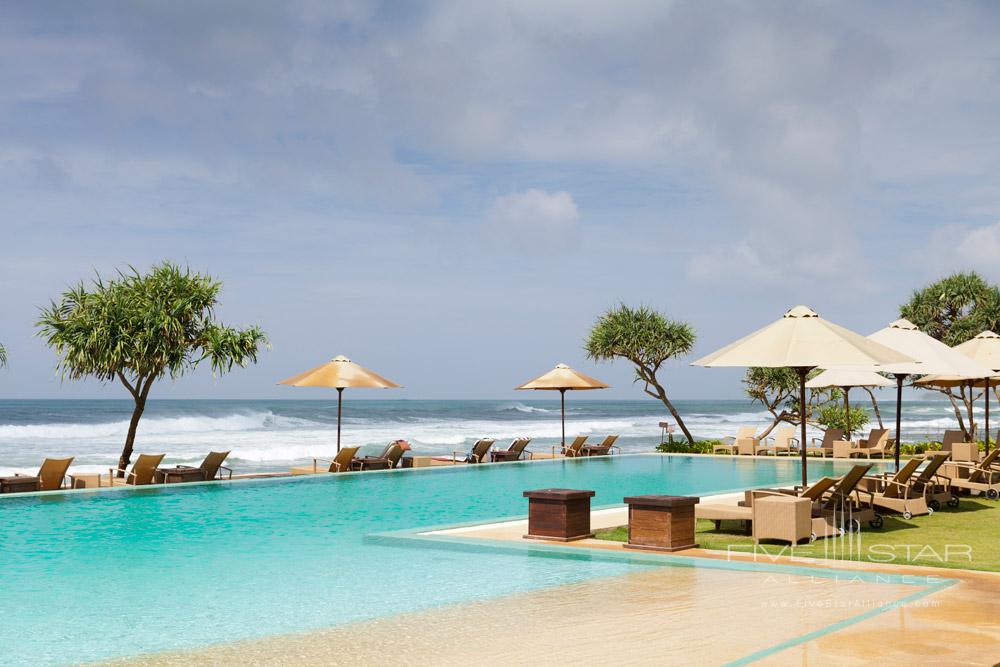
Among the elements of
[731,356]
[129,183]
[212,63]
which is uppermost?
[212,63]

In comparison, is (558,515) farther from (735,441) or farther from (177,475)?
(735,441)

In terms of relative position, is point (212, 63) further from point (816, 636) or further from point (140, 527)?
point (816, 636)

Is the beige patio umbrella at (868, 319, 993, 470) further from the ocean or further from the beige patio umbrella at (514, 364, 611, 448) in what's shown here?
the ocean

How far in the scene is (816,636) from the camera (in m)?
5.74

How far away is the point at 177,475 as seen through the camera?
17094 mm

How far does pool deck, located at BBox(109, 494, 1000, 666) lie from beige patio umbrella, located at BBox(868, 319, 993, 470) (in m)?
5.45

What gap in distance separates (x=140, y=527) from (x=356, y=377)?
9472mm

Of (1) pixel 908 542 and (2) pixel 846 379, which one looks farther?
(2) pixel 846 379

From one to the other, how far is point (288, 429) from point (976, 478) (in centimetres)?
5584

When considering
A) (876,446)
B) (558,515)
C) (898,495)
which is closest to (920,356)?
(898,495)

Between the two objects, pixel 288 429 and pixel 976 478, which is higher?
pixel 976 478

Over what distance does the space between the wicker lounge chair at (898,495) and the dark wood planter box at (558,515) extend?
3.60m

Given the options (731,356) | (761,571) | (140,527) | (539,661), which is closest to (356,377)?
(140,527)

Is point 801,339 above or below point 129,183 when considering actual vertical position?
below
